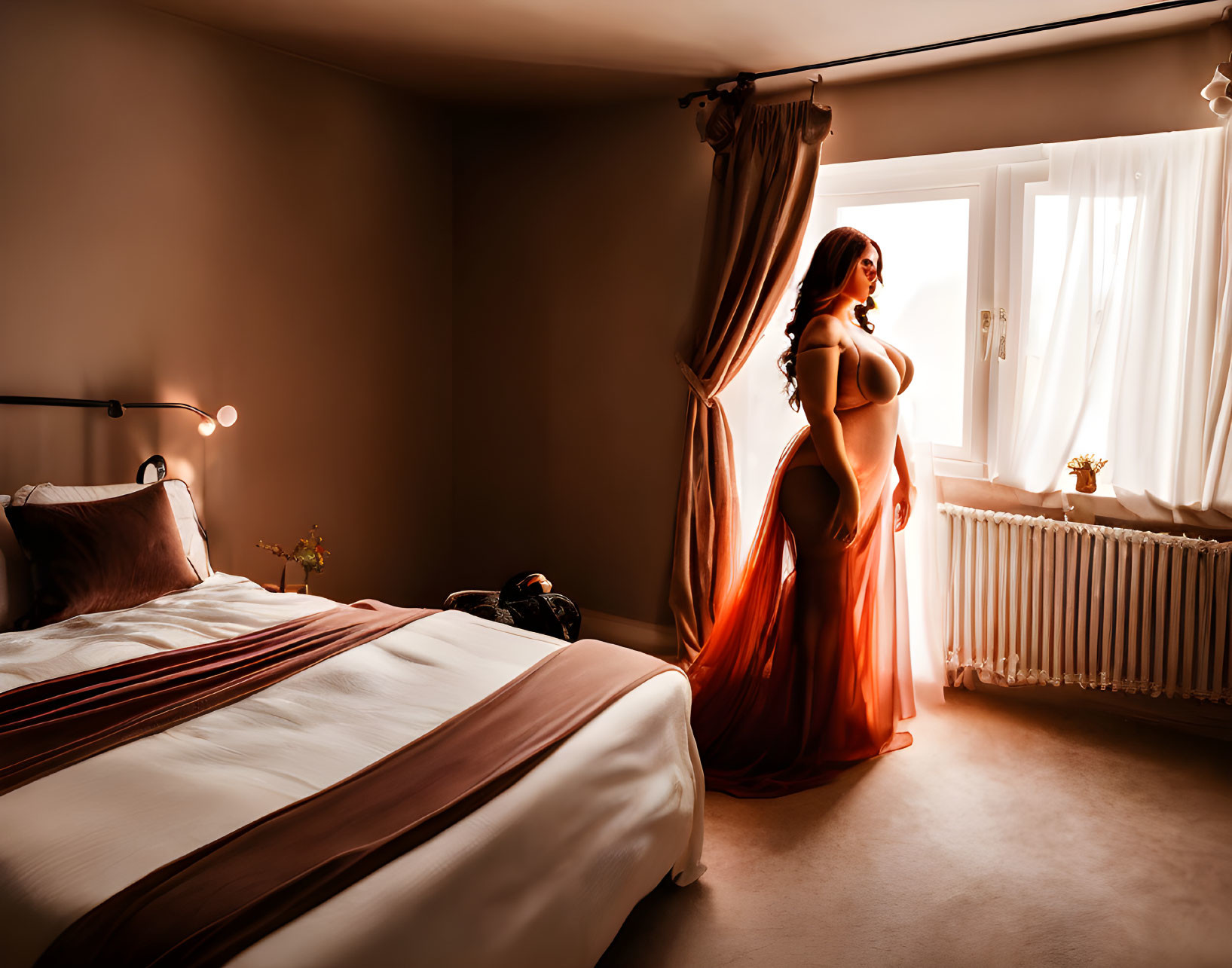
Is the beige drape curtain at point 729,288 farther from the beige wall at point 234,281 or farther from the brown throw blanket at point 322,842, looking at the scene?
the brown throw blanket at point 322,842

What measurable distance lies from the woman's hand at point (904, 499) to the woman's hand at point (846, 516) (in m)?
0.44

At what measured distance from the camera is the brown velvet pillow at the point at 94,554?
95.1 inches

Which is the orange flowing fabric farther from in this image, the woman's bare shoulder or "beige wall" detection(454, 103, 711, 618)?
"beige wall" detection(454, 103, 711, 618)

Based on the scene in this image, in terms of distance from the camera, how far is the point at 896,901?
2133 mm

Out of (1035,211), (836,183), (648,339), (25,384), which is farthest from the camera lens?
(648,339)

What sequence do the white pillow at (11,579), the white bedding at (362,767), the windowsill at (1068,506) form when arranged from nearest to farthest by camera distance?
the white bedding at (362,767) → the white pillow at (11,579) → the windowsill at (1068,506)

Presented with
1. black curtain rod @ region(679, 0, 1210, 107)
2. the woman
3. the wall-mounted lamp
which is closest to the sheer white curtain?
black curtain rod @ region(679, 0, 1210, 107)

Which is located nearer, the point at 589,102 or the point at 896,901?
the point at 896,901

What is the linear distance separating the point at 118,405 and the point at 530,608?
165 cm

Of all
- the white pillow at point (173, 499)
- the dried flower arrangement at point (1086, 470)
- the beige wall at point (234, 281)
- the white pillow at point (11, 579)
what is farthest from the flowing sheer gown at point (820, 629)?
the white pillow at point (11, 579)

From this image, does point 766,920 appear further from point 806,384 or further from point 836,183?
point 836,183

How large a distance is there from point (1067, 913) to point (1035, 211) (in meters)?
2.48

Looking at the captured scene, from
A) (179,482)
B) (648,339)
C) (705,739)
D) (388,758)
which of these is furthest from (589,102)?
(388,758)

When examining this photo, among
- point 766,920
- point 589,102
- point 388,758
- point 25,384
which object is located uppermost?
point 589,102
